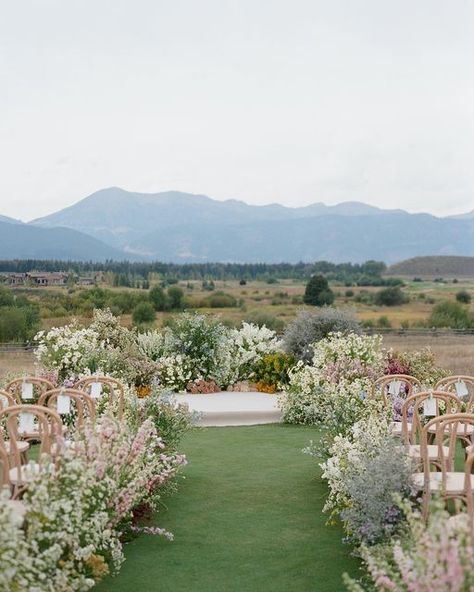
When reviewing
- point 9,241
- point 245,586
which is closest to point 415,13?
point 245,586

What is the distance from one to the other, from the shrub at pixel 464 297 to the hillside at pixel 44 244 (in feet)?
115

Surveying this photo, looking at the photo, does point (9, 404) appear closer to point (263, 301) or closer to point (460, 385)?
point (460, 385)

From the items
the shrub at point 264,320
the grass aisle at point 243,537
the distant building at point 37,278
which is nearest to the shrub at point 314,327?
the grass aisle at point 243,537

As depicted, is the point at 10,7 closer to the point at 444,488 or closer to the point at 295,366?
the point at 295,366

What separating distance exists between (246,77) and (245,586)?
821 inches

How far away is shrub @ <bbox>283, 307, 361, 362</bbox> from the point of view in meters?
14.5

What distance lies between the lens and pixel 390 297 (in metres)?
45.1

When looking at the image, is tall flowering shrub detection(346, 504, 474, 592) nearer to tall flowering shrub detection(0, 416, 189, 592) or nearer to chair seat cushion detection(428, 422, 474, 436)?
tall flowering shrub detection(0, 416, 189, 592)

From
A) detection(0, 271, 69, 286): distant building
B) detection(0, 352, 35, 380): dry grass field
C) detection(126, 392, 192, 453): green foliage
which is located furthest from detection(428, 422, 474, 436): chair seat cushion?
detection(0, 271, 69, 286): distant building

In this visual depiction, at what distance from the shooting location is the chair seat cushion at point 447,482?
19.6ft

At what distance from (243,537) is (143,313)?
2256 cm

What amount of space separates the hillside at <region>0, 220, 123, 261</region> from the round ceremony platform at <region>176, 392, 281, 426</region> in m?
58.7

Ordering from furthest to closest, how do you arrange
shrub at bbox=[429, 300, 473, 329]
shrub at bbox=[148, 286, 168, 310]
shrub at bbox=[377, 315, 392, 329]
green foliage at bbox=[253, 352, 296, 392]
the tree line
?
shrub at bbox=[377, 315, 392, 329] < shrub at bbox=[429, 300, 473, 329] < the tree line < shrub at bbox=[148, 286, 168, 310] < green foliage at bbox=[253, 352, 296, 392]

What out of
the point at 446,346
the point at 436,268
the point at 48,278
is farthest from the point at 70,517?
the point at 436,268
